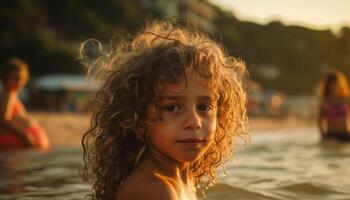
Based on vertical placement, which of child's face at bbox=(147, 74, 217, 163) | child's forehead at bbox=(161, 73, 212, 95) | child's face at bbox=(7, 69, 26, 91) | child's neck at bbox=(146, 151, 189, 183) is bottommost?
child's neck at bbox=(146, 151, 189, 183)

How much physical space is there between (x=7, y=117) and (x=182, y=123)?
5.52 meters

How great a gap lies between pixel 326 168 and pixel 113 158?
345 centimetres

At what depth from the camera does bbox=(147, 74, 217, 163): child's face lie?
2.08 meters

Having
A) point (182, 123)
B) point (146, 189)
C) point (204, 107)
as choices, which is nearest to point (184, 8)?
point (204, 107)

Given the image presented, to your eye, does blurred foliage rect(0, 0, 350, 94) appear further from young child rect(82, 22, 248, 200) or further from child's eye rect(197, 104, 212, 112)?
child's eye rect(197, 104, 212, 112)

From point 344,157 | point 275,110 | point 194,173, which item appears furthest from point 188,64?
point 275,110

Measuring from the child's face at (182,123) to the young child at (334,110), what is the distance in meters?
7.89

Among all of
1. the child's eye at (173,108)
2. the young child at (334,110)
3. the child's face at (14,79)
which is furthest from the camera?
the young child at (334,110)

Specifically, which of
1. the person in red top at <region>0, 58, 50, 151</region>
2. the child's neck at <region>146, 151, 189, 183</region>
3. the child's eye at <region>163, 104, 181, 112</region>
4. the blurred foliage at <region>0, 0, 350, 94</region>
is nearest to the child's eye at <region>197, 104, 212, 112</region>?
the child's eye at <region>163, 104, 181, 112</region>

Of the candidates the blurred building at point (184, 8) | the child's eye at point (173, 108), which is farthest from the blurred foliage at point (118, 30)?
the child's eye at point (173, 108)

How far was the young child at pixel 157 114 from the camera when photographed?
6.86 ft

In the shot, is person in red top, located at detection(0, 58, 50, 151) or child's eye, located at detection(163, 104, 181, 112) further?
person in red top, located at detection(0, 58, 50, 151)

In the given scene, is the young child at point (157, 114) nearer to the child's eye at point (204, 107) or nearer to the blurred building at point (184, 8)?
the child's eye at point (204, 107)

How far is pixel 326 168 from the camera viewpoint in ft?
17.0
